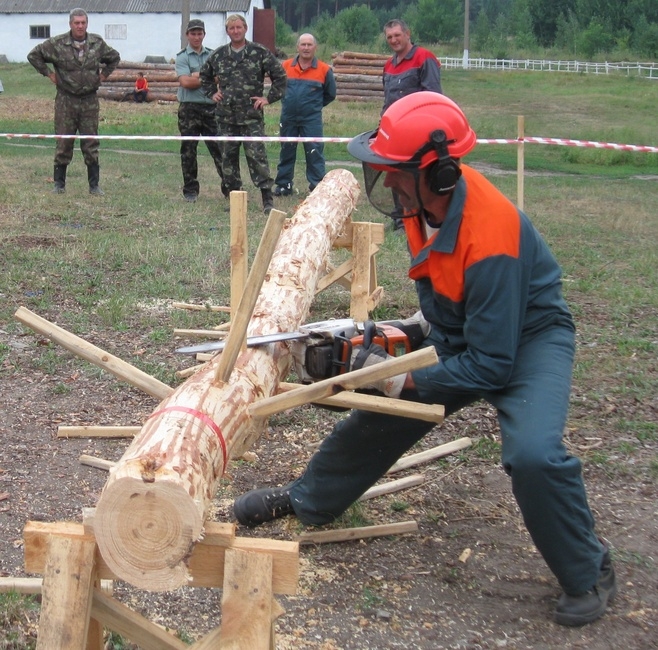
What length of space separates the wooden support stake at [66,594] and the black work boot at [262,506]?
1.51 meters

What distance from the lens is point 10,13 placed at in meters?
45.5

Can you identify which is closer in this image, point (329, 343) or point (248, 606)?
point (248, 606)

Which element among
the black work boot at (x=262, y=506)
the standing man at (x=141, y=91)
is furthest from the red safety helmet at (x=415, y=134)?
the standing man at (x=141, y=91)

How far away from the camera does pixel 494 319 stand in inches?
119

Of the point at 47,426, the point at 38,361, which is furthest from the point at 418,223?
the point at 38,361

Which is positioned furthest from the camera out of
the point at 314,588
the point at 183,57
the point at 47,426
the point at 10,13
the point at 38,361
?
the point at 10,13

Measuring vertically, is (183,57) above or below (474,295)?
above

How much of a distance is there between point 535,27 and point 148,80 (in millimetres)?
49829

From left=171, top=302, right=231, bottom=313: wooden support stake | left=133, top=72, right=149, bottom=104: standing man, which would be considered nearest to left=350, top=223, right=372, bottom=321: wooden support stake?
left=171, top=302, right=231, bottom=313: wooden support stake

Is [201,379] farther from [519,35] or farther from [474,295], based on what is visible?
[519,35]

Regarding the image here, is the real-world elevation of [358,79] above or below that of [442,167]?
above

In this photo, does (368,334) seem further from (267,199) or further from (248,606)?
(267,199)

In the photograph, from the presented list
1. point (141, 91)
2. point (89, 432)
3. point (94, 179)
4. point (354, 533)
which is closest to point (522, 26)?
point (141, 91)

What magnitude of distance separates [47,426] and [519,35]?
6335 cm
